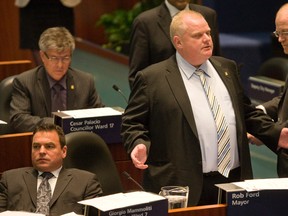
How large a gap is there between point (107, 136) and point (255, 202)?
2122 millimetres

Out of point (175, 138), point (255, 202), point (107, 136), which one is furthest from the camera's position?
point (107, 136)

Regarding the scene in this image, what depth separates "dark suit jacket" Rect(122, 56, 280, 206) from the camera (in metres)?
5.33

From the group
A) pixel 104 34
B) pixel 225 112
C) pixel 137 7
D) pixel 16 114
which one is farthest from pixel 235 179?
pixel 104 34

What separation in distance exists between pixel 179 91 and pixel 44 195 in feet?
3.39

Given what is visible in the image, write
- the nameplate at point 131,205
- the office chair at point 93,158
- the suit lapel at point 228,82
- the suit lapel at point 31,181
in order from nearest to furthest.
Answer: the nameplate at point 131,205 < the suit lapel at point 228,82 < the suit lapel at point 31,181 < the office chair at point 93,158

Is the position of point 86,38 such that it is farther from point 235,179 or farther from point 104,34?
point 235,179

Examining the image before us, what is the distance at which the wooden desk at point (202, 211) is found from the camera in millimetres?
4516

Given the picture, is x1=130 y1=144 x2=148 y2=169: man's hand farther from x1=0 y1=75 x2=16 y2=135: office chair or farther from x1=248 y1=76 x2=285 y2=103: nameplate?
x1=248 y1=76 x2=285 y2=103: nameplate

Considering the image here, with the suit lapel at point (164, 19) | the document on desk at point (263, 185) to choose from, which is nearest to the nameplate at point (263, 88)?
the suit lapel at point (164, 19)

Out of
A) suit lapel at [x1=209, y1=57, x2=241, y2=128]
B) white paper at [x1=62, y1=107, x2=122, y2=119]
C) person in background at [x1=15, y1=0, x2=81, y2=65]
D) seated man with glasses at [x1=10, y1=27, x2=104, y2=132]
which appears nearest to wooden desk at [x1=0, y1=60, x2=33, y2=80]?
person in background at [x1=15, y1=0, x2=81, y2=65]

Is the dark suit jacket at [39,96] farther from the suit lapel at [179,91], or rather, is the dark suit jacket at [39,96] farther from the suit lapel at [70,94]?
the suit lapel at [179,91]

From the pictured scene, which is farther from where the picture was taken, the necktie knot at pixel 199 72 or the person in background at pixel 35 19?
the person in background at pixel 35 19

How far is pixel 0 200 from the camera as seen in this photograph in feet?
18.0

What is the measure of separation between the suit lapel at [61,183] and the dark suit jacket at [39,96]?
50.2 inches
